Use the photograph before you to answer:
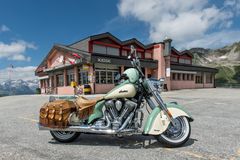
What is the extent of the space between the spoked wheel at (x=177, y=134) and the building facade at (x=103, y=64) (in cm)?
1604

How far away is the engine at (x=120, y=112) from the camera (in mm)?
3619

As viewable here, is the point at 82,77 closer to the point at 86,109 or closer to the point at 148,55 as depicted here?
the point at 148,55

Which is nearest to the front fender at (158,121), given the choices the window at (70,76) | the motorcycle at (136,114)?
the motorcycle at (136,114)

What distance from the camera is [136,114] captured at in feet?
12.1

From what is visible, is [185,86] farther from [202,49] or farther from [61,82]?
[202,49]

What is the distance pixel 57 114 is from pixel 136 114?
5.02 feet

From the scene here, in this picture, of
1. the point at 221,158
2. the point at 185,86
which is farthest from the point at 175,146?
the point at 185,86

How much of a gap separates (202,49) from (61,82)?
140 meters

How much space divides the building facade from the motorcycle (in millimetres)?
15719

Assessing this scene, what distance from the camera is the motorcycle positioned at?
141 inches

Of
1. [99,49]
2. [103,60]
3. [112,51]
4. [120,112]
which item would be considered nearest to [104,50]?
[99,49]

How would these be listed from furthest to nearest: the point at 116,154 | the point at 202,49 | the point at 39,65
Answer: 1. the point at 202,49
2. the point at 39,65
3. the point at 116,154

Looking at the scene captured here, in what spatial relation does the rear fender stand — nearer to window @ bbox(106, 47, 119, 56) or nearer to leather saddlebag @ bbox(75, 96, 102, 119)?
leather saddlebag @ bbox(75, 96, 102, 119)

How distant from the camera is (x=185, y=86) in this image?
3066 cm
